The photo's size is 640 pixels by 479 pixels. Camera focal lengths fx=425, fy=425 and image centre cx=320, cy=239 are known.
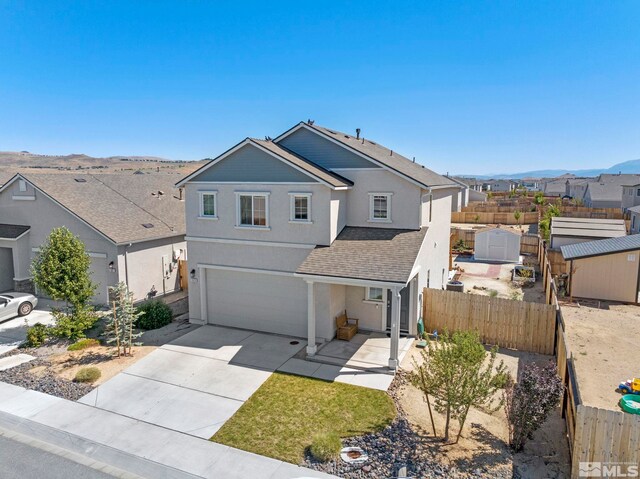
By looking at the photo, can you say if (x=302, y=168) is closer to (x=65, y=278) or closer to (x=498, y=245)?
(x=65, y=278)

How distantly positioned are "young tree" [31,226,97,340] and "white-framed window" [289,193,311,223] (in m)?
8.46

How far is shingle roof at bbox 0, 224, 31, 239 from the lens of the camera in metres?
21.5

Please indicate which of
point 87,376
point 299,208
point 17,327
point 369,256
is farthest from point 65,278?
point 369,256

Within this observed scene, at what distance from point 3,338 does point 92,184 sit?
34.9 ft

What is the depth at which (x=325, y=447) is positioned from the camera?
937cm

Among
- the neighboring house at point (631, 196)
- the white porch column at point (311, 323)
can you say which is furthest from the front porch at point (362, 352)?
the neighboring house at point (631, 196)

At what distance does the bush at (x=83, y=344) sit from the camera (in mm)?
15367

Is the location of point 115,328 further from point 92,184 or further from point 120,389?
point 92,184

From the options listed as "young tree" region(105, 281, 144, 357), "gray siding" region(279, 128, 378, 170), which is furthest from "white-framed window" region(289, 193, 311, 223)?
"young tree" region(105, 281, 144, 357)

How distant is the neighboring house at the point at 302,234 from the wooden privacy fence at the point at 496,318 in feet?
2.76

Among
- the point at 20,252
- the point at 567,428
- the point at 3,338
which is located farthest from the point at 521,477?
the point at 20,252

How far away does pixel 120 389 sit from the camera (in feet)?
41.1

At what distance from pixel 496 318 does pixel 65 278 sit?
52.8ft

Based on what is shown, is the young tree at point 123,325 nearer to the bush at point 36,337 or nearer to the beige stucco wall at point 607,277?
the bush at point 36,337
